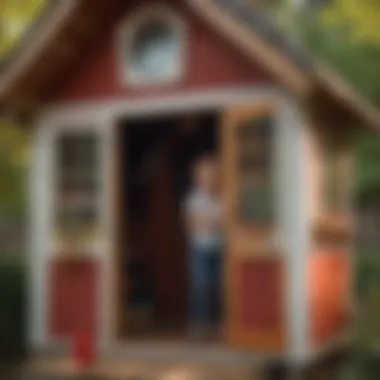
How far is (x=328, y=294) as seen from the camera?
27.9 ft

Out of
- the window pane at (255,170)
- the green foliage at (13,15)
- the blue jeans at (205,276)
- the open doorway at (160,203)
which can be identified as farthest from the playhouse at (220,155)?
the green foliage at (13,15)

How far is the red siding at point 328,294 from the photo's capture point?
316 inches

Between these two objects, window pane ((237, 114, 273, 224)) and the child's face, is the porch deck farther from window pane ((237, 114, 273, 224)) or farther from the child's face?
the child's face

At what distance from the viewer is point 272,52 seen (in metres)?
7.40

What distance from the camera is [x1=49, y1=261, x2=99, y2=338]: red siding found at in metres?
8.77

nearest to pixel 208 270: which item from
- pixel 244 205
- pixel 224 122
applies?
pixel 244 205

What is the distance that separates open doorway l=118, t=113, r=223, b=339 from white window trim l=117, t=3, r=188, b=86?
5.34 ft

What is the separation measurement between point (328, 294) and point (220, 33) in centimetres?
269

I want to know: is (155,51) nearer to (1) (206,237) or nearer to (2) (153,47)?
(2) (153,47)

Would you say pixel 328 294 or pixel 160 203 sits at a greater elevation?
pixel 160 203

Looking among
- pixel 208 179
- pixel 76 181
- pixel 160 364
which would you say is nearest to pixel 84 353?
pixel 160 364

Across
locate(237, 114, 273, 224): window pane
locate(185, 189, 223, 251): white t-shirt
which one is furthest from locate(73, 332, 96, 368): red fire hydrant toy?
locate(237, 114, 273, 224): window pane

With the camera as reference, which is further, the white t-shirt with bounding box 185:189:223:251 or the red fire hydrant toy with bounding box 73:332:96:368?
the white t-shirt with bounding box 185:189:223:251

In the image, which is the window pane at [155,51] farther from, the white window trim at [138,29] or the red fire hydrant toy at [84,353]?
the red fire hydrant toy at [84,353]
